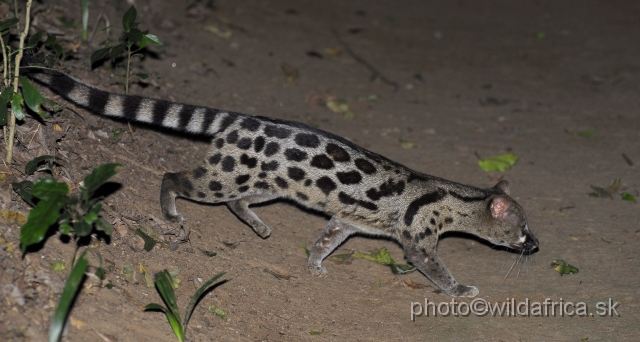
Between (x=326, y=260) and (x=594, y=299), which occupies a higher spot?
(x=594, y=299)

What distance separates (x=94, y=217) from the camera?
4.12 metres

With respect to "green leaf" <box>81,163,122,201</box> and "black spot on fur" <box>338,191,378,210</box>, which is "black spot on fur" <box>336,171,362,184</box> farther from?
"green leaf" <box>81,163,122,201</box>

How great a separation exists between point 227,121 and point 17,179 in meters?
1.73

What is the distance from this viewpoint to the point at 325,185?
18.7 feet

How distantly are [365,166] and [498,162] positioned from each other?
253cm

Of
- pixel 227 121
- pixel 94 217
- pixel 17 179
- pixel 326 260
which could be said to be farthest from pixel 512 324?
pixel 17 179

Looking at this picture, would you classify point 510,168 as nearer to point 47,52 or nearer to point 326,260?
point 326,260

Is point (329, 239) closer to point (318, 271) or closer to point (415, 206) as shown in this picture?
point (318, 271)

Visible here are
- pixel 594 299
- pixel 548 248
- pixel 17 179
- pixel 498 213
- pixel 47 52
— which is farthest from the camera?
pixel 47 52

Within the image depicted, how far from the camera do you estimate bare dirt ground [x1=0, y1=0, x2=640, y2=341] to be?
494cm

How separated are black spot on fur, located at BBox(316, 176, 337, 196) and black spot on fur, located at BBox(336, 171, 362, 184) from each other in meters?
0.08

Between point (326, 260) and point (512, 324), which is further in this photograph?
point (326, 260)

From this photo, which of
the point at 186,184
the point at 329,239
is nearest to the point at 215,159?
the point at 186,184

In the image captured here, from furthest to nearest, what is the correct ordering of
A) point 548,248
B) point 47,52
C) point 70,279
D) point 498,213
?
point 47,52 < point 548,248 < point 498,213 < point 70,279
